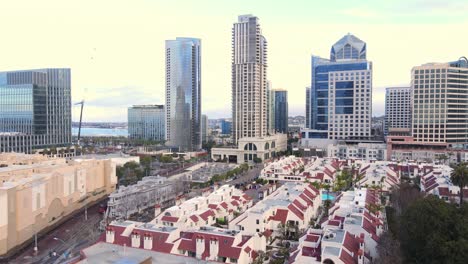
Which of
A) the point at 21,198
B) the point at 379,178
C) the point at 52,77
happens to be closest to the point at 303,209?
the point at 379,178

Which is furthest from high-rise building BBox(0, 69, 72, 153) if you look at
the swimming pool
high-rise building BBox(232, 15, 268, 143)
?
the swimming pool

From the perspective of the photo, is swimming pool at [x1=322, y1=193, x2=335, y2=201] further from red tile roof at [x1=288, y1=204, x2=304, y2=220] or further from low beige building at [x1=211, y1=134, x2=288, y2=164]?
low beige building at [x1=211, y1=134, x2=288, y2=164]

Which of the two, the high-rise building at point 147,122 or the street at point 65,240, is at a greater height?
the high-rise building at point 147,122

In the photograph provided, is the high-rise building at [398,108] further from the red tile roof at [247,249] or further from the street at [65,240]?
the red tile roof at [247,249]

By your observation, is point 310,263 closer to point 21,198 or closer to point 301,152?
point 21,198

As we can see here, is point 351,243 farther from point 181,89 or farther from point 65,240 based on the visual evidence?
point 181,89

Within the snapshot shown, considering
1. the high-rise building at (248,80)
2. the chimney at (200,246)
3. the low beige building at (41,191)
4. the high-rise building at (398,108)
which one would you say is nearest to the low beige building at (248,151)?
the high-rise building at (248,80)
